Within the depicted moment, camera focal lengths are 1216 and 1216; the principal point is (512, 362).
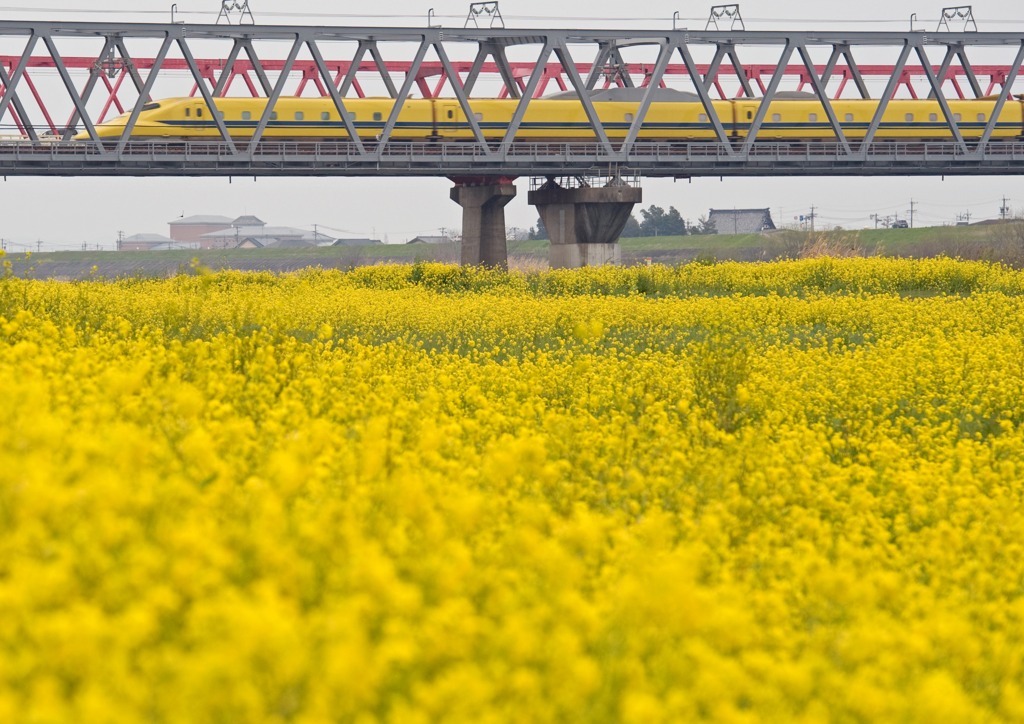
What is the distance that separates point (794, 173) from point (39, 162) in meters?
24.8

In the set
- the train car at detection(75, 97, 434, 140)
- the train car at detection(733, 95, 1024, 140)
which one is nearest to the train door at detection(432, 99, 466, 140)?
the train car at detection(75, 97, 434, 140)

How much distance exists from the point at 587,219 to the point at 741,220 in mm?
77087

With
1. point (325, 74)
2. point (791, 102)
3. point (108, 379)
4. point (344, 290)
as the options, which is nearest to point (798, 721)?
point (108, 379)

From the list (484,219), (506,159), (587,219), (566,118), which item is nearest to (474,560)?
(506,159)

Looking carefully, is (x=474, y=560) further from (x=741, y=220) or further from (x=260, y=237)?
(x=260, y=237)

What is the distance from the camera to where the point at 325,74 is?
36.3 metres

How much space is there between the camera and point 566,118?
43.1 m

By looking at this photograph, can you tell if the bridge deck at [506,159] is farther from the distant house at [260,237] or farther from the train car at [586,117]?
the distant house at [260,237]

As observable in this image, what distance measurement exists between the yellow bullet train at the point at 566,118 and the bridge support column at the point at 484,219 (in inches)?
85.0

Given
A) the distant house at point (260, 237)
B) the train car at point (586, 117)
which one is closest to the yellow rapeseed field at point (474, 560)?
the train car at point (586, 117)

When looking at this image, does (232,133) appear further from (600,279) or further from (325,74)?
(600,279)

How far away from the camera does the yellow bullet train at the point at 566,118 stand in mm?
38781

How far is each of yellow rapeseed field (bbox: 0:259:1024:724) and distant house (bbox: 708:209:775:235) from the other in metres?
106

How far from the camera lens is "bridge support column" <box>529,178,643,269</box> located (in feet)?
134
